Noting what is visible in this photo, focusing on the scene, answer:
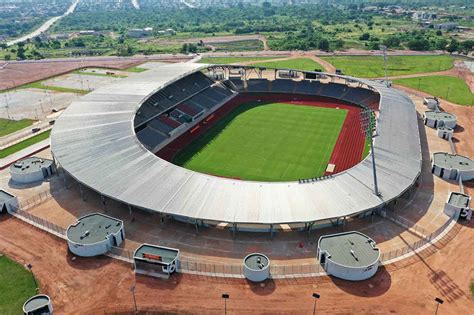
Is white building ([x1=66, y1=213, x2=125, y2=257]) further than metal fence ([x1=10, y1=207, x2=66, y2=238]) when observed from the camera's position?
No

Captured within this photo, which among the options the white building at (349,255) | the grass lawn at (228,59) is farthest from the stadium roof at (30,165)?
the grass lawn at (228,59)

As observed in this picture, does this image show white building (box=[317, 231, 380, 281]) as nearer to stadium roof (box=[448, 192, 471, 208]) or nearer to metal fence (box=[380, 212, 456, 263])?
metal fence (box=[380, 212, 456, 263])

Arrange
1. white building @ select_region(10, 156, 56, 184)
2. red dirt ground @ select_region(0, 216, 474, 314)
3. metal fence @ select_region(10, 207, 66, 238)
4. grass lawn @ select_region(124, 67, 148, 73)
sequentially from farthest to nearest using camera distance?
grass lawn @ select_region(124, 67, 148, 73) < white building @ select_region(10, 156, 56, 184) < metal fence @ select_region(10, 207, 66, 238) < red dirt ground @ select_region(0, 216, 474, 314)

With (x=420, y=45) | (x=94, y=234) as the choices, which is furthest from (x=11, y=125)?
(x=420, y=45)

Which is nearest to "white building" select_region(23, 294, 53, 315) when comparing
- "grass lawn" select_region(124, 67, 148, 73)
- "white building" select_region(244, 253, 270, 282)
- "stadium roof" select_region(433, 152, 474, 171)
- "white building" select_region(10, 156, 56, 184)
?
"white building" select_region(244, 253, 270, 282)

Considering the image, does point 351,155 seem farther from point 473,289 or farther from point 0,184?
point 0,184

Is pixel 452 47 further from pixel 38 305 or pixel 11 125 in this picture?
pixel 38 305

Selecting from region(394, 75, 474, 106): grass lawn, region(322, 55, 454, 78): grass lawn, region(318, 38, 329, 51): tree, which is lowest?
region(394, 75, 474, 106): grass lawn
